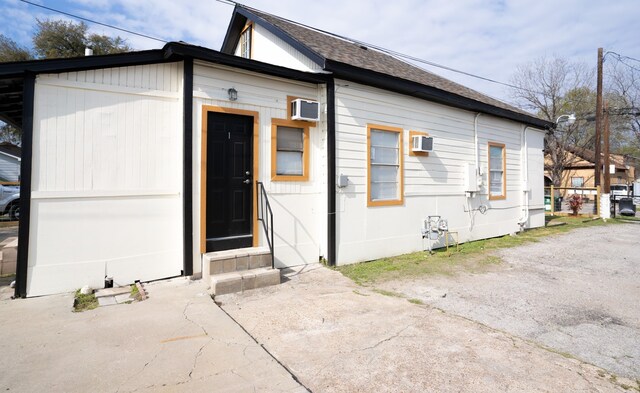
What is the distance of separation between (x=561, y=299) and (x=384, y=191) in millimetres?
3319

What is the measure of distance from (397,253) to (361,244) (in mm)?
1042

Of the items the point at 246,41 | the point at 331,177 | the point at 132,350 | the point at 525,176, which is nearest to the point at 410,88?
the point at 331,177

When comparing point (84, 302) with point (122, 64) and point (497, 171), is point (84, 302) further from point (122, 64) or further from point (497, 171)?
point (497, 171)

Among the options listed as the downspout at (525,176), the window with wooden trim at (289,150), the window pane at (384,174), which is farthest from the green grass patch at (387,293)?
the downspout at (525,176)

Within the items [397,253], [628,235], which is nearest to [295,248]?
[397,253]

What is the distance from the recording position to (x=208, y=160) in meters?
4.96

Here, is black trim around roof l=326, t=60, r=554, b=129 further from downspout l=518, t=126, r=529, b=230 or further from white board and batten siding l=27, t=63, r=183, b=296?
white board and batten siding l=27, t=63, r=183, b=296

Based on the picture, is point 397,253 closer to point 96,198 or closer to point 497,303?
point 497,303

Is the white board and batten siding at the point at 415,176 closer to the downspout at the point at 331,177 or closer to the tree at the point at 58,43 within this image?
the downspout at the point at 331,177

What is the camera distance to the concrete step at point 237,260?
453 cm

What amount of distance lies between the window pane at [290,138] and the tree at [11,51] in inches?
798

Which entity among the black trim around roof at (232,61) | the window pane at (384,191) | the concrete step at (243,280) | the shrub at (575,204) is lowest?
the concrete step at (243,280)

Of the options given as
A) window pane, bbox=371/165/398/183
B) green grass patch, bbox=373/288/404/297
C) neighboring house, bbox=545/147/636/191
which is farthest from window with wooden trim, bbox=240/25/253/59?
neighboring house, bbox=545/147/636/191

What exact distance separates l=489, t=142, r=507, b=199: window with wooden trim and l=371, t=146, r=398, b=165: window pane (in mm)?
3864
